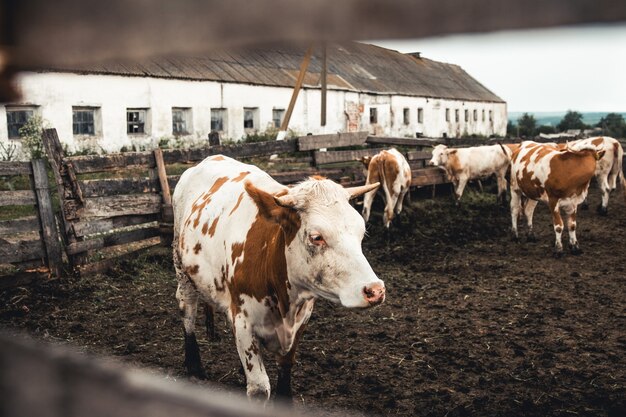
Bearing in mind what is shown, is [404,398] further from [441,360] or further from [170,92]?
[170,92]

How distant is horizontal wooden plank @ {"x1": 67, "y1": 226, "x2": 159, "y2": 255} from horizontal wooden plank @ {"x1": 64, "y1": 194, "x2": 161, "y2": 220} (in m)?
0.25

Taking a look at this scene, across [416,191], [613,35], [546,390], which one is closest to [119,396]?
[613,35]

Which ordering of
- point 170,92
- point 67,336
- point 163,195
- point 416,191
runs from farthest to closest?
point 170,92 < point 416,191 < point 163,195 < point 67,336

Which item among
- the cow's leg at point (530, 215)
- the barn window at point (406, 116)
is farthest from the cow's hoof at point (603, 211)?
the barn window at point (406, 116)

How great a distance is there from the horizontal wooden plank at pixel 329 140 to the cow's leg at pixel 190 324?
5.76 m

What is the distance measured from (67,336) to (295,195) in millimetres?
2906

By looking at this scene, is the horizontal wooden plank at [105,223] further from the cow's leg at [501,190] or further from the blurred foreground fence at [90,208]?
the cow's leg at [501,190]

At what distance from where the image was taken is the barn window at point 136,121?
17219mm

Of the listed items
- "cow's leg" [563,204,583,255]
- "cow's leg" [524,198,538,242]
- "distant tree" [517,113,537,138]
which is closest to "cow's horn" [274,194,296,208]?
"cow's leg" [563,204,583,255]

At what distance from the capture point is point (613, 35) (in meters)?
0.34

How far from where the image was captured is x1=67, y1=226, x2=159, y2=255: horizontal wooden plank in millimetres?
6238

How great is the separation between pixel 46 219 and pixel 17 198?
1.19 feet

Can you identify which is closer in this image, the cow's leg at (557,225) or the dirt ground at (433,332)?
the dirt ground at (433,332)

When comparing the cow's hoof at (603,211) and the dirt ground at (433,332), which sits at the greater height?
→ the cow's hoof at (603,211)
